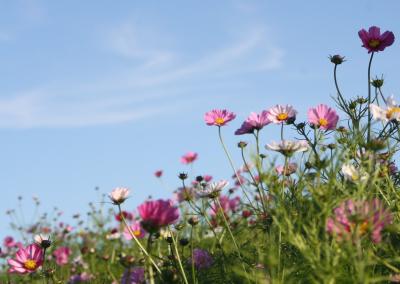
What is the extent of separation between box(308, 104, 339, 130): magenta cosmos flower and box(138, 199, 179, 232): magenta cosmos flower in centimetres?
118

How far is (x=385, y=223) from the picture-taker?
165 cm

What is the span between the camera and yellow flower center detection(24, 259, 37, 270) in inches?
105

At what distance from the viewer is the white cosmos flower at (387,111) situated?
6.72ft

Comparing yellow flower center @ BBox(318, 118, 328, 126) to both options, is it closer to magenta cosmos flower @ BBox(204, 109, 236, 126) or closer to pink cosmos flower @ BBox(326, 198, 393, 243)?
magenta cosmos flower @ BBox(204, 109, 236, 126)

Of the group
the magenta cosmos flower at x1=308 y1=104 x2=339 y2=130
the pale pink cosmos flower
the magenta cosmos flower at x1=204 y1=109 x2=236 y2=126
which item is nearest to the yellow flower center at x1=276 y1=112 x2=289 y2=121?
the magenta cosmos flower at x1=308 y1=104 x2=339 y2=130

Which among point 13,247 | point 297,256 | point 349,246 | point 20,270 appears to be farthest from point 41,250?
point 13,247

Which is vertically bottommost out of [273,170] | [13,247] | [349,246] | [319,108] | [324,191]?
[349,246]

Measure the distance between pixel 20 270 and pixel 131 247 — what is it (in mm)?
3777

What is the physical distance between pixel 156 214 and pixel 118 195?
2.27 ft

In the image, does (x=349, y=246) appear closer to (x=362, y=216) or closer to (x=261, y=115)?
(x=362, y=216)

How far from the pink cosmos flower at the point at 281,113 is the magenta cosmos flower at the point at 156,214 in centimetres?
121

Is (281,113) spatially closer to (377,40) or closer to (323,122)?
(323,122)

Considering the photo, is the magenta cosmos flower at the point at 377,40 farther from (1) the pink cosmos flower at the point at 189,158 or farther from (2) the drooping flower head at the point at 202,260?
(1) the pink cosmos flower at the point at 189,158

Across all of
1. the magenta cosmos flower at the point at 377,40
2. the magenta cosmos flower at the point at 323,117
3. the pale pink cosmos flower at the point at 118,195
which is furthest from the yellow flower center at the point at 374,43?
the pale pink cosmos flower at the point at 118,195
